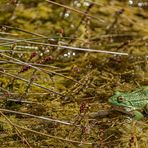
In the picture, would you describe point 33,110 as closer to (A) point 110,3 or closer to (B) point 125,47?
(B) point 125,47

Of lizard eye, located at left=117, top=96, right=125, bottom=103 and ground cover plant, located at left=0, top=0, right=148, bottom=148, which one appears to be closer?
ground cover plant, located at left=0, top=0, right=148, bottom=148

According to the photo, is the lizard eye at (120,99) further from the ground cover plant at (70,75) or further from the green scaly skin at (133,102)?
the ground cover plant at (70,75)

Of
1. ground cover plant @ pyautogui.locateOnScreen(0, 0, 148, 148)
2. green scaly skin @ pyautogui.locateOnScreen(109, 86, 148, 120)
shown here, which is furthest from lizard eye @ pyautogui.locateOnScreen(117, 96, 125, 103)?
ground cover plant @ pyautogui.locateOnScreen(0, 0, 148, 148)

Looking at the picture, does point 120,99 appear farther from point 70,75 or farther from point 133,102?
point 70,75

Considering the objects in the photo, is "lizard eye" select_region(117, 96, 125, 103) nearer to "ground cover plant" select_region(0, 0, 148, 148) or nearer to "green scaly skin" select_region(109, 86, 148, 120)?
"green scaly skin" select_region(109, 86, 148, 120)

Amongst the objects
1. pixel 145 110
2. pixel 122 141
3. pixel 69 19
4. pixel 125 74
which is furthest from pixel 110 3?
→ pixel 122 141

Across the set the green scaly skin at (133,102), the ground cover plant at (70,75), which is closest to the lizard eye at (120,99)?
the green scaly skin at (133,102)

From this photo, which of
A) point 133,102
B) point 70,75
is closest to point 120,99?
point 133,102
